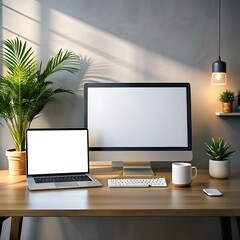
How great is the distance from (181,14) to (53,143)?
1.07 m

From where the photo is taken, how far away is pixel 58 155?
5.04 feet

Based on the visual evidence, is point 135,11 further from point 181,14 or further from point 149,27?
point 181,14

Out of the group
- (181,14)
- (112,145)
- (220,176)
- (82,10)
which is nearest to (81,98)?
(112,145)

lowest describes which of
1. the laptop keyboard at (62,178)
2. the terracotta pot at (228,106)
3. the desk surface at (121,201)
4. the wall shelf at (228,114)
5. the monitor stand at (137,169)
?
the desk surface at (121,201)

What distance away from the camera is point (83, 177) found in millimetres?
1512

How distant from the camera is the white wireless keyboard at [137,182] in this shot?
1.39 meters

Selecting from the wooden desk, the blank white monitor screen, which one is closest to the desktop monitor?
the blank white monitor screen

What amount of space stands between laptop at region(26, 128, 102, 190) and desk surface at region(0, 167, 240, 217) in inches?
4.0

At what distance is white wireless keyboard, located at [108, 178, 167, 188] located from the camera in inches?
54.8

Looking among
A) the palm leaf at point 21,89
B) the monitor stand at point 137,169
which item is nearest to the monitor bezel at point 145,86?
the monitor stand at point 137,169

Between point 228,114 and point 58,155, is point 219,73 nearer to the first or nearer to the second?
point 228,114

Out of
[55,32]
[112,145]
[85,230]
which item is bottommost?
[85,230]

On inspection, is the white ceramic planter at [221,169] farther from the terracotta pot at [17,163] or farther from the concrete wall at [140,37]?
the terracotta pot at [17,163]

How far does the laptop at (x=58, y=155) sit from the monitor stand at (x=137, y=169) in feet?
0.73
